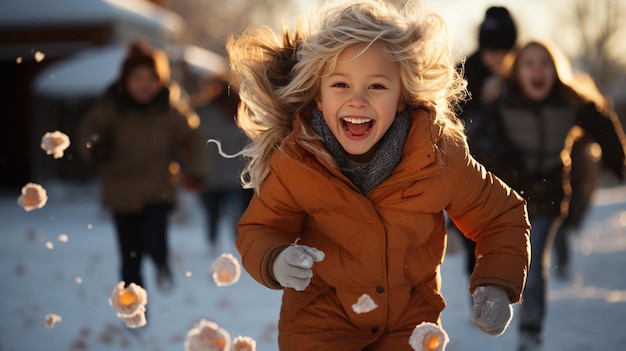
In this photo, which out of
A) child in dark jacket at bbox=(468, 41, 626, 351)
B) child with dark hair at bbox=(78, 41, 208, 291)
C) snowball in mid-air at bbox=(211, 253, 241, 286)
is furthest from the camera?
child with dark hair at bbox=(78, 41, 208, 291)

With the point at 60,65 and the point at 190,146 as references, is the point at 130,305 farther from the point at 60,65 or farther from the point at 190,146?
the point at 60,65

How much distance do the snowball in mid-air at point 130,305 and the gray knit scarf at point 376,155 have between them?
4.47ft

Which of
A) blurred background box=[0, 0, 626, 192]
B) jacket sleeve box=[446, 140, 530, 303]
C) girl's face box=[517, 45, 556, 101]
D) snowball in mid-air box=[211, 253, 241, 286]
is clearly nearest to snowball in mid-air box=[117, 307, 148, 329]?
snowball in mid-air box=[211, 253, 241, 286]

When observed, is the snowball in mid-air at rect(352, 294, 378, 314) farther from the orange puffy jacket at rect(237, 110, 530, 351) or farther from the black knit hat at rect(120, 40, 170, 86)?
the black knit hat at rect(120, 40, 170, 86)

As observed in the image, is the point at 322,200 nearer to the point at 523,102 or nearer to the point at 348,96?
the point at 348,96

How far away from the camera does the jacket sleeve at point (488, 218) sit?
288 cm

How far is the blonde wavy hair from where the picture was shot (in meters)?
3.13

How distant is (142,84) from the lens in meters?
6.35

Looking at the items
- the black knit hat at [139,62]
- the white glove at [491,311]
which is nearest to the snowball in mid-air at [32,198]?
the black knit hat at [139,62]

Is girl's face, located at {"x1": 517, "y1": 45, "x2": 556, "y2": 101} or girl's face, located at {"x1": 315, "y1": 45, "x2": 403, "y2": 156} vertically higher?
girl's face, located at {"x1": 517, "y1": 45, "x2": 556, "y2": 101}

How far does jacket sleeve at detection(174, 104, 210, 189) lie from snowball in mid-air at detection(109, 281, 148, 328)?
2.89m

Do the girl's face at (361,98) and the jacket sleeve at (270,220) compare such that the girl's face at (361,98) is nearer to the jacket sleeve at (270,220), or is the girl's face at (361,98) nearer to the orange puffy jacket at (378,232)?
the orange puffy jacket at (378,232)

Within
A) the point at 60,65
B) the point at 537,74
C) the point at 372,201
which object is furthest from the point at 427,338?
the point at 60,65

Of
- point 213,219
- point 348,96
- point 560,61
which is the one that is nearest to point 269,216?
point 348,96
